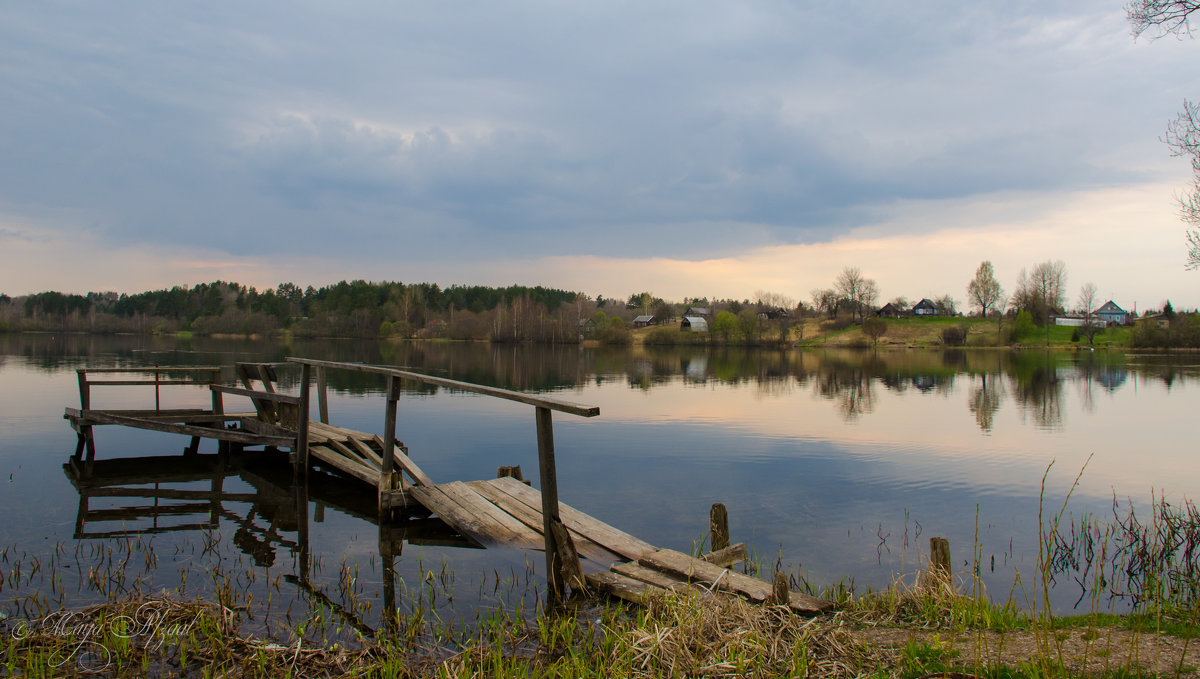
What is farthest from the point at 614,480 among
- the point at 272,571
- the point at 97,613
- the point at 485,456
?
the point at 97,613

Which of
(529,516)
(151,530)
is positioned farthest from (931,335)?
(151,530)

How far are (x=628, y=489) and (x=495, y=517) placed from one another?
4993 mm

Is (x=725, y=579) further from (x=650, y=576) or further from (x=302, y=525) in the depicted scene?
(x=302, y=525)

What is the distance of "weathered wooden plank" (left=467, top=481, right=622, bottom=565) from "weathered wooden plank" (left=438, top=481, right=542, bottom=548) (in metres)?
0.10

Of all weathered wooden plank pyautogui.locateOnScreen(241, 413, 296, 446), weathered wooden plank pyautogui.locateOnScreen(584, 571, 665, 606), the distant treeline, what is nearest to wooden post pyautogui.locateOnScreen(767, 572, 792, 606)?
weathered wooden plank pyautogui.locateOnScreen(584, 571, 665, 606)

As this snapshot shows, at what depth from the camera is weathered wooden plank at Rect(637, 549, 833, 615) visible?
635cm

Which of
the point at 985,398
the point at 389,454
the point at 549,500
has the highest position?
the point at 549,500

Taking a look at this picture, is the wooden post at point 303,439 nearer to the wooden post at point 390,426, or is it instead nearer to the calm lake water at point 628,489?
the calm lake water at point 628,489

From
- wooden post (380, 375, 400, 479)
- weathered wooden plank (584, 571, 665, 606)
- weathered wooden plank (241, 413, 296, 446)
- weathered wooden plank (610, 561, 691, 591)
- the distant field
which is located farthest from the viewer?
the distant field

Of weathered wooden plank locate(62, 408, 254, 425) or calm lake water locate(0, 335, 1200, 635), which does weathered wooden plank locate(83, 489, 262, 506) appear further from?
weathered wooden plank locate(62, 408, 254, 425)

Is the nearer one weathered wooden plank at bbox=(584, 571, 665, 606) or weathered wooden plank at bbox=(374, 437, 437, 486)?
weathered wooden plank at bbox=(584, 571, 665, 606)

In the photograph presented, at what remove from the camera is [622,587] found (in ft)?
22.8

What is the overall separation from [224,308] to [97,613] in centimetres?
15861

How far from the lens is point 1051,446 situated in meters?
20.9
